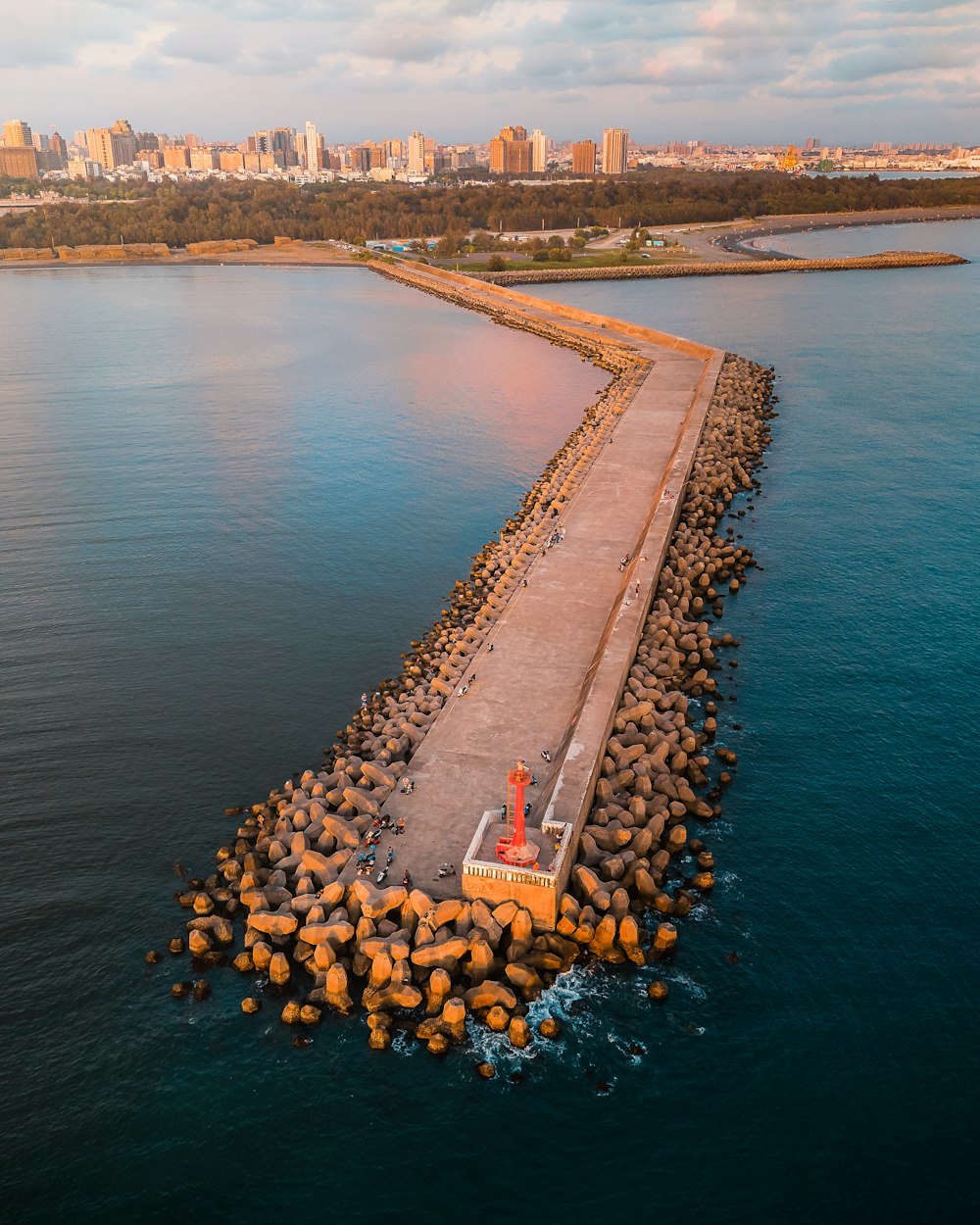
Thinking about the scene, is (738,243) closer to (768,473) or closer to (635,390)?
(635,390)

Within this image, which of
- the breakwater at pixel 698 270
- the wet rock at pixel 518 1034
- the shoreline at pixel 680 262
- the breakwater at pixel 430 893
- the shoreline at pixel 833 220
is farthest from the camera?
the shoreline at pixel 833 220

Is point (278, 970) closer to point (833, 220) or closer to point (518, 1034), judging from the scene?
point (518, 1034)

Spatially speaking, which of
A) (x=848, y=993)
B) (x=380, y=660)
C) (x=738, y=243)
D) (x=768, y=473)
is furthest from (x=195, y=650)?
(x=738, y=243)

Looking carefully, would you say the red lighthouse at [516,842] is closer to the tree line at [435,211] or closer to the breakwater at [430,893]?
the breakwater at [430,893]

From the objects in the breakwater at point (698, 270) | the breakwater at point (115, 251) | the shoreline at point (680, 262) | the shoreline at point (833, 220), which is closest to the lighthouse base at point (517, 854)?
the breakwater at point (698, 270)

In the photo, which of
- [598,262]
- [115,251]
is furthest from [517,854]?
[115,251]

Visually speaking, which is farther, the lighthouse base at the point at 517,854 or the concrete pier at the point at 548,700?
the concrete pier at the point at 548,700

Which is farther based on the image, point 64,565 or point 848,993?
point 64,565
